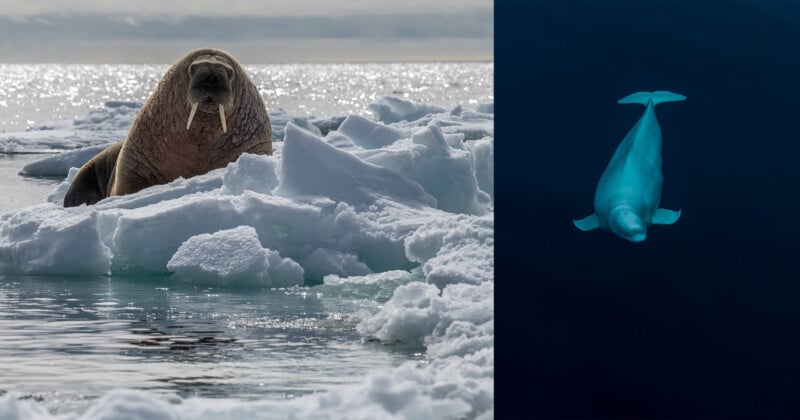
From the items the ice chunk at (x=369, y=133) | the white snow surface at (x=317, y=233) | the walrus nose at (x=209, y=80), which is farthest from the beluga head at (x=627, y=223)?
the ice chunk at (x=369, y=133)

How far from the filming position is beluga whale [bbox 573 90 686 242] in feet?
14.7

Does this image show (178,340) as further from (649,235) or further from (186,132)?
(186,132)

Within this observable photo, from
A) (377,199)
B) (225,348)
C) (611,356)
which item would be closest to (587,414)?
(611,356)

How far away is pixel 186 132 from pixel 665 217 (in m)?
8.20

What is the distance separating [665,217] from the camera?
15.0 feet

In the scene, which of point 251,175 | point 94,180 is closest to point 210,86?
point 251,175

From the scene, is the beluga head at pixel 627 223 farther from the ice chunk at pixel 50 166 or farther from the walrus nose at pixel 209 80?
the ice chunk at pixel 50 166

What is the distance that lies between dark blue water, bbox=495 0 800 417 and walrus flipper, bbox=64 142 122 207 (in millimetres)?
9163

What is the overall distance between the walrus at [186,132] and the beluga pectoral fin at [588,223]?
7.64 m

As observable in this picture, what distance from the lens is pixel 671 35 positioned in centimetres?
480

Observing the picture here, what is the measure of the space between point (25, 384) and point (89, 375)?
298mm

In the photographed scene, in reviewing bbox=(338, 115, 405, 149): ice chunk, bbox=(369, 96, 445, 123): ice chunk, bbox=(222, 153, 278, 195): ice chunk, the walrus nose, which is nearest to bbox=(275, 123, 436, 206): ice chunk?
bbox=(222, 153, 278, 195): ice chunk

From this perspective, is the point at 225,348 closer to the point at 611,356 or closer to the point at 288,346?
the point at 288,346

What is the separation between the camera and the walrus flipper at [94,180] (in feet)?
43.1
